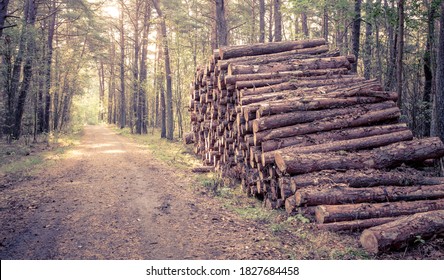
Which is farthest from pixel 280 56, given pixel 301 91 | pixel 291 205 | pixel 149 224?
pixel 149 224

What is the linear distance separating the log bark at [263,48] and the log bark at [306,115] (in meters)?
3.98

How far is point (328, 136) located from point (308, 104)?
971 millimetres

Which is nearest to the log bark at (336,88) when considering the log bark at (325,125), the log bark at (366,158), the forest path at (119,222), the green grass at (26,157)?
the log bark at (325,125)

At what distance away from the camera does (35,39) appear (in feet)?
57.0

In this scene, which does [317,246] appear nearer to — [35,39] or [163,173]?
[163,173]

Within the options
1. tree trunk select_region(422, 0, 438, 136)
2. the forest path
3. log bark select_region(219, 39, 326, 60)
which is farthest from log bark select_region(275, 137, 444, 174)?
tree trunk select_region(422, 0, 438, 136)

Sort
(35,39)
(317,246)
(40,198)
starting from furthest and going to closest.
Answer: (35,39), (40,198), (317,246)

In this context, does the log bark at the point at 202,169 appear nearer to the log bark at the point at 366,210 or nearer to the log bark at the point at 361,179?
the log bark at the point at 361,179

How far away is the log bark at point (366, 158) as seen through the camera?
22.6 ft

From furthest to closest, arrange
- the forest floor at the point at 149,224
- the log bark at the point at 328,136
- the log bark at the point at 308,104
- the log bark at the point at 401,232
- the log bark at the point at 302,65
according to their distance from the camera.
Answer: the log bark at the point at 302,65, the log bark at the point at 308,104, the log bark at the point at 328,136, the forest floor at the point at 149,224, the log bark at the point at 401,232

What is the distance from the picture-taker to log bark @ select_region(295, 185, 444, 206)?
6.23m

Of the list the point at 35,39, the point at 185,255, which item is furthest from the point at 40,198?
the point at 35,39

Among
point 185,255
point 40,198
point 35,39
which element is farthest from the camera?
point 35,39
